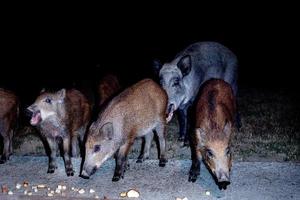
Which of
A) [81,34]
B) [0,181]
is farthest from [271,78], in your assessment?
[0,181]

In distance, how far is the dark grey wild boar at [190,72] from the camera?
384 inches

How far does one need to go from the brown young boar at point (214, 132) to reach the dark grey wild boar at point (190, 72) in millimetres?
1089

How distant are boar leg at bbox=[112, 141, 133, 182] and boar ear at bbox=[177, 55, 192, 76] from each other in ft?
8.54

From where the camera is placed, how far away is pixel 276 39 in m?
27.4

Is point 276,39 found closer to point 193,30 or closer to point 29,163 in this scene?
point 193,30

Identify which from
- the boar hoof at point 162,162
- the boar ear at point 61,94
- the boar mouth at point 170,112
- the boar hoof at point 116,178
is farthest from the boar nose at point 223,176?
the boar ear at point 61,94

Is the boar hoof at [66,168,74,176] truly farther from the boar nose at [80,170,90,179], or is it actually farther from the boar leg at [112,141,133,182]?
the boar leg at [112,141,133,182]

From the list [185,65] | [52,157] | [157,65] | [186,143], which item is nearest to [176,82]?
[185,65]

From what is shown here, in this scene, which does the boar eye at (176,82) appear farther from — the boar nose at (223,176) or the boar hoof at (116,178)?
the boar nose at (223,176)

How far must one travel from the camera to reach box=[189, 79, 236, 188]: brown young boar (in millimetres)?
6844

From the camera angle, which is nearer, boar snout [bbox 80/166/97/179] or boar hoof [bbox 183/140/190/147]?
boar snout [bbox 80/166/97/179]

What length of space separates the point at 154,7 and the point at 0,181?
23.0 metres

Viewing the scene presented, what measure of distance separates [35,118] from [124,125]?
145 centimetres

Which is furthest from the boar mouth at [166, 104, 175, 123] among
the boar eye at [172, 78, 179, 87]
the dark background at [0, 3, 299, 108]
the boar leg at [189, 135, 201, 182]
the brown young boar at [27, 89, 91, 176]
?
the dark background at [0, 3, 299, 108]
